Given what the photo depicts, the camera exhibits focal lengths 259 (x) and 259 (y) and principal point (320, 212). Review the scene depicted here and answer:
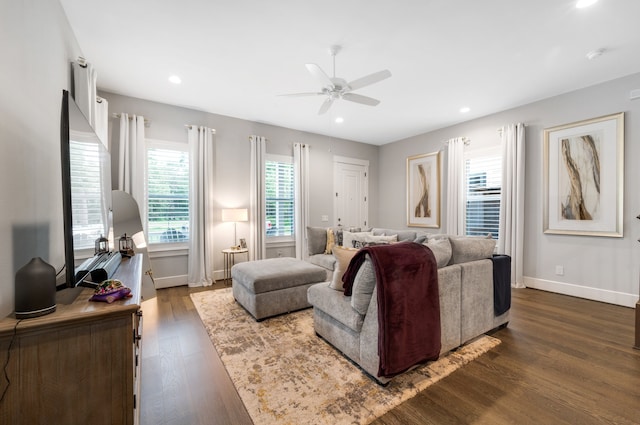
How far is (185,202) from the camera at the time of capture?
427 centimetres

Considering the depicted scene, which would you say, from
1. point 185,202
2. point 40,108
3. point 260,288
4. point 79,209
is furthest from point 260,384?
point 185,202

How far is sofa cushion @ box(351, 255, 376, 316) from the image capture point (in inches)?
73.0

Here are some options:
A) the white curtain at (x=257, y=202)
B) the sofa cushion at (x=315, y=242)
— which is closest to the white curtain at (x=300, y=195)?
the white curtain at (x=257, y=202)

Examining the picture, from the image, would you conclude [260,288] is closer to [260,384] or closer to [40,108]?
[260,384]

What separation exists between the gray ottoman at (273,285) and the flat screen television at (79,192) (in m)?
1.46

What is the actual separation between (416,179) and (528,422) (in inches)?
187

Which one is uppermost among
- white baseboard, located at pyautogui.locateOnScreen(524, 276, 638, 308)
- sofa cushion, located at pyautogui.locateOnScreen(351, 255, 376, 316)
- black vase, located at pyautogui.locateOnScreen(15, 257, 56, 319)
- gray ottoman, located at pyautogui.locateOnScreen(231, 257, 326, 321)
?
black vase, located at pyautogui.locateOnScreen(15, 257, 56, 319)

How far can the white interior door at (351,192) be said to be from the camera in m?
6.02

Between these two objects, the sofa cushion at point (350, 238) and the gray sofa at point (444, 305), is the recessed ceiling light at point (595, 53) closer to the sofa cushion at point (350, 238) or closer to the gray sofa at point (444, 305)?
the gray sofa at point (444, 305)

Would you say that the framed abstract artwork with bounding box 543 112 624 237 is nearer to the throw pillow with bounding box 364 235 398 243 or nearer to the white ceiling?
the white ceiling

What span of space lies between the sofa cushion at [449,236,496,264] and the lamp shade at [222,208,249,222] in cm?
319

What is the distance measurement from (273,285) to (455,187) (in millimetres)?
3937

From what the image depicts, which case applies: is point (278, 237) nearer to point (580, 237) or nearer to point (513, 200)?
point (513, 200)

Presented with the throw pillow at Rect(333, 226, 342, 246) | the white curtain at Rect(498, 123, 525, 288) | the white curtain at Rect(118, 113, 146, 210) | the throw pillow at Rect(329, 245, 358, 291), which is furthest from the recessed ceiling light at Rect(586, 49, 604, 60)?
the white curtain at Rect(118, 113, 146, 210)
